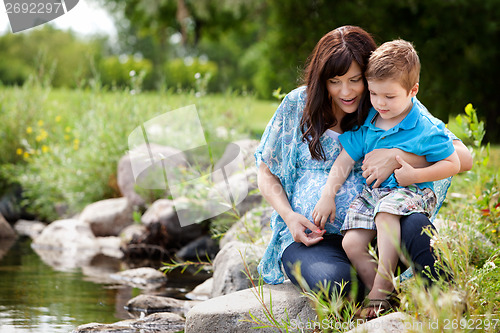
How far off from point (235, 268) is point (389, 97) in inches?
70.7

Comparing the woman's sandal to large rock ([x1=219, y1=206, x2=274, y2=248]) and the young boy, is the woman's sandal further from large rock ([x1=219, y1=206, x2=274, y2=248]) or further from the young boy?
large rock ([x1=219, y1=206, x2=274, y2=248])

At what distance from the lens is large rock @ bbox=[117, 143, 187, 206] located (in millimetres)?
6977

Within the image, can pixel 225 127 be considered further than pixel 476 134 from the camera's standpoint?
Yes

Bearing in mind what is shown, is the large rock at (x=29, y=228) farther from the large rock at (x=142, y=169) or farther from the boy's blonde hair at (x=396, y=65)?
the boy's blonde hair at (x=396, y=65)

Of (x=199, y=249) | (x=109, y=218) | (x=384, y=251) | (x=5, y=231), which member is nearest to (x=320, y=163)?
(x=384, y=251)

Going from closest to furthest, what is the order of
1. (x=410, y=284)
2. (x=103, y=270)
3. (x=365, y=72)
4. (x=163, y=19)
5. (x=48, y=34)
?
(x=410, y=284), (x=365, y=72), (x=103, y=270), (x=163, y=19), (x=48, y=34)

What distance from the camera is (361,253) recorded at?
2.79 m

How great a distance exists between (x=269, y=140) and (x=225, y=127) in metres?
4.86

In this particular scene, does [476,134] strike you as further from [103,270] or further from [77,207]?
[77,207]

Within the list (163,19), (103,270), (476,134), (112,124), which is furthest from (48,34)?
(476,134)

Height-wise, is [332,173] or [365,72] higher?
[365,72]

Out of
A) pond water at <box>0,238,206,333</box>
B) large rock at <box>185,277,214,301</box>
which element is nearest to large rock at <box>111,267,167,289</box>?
pond water at <box>0,238,206,333</box>

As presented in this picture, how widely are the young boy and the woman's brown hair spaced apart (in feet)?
0.34

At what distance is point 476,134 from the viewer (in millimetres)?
4078
